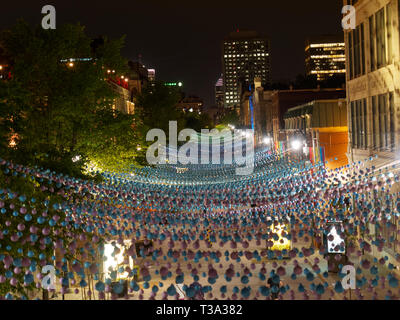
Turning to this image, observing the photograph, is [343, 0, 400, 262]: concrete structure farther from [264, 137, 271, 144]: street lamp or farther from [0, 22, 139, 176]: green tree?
[264, 137, 271, 144]: street lamp

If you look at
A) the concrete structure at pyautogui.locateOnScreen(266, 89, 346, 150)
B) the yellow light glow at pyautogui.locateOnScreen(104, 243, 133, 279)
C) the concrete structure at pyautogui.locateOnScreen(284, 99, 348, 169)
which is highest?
the concrete structure at pyautogui.locateOnScreen(266, 89, 346, 150)

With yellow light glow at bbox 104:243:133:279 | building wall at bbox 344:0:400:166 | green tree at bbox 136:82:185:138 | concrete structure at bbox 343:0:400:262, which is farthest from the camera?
green tree at bbox 136:82:185:138

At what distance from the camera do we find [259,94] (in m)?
94.8

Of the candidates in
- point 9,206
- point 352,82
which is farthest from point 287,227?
point 352,82

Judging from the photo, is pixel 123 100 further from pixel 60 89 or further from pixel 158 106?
pixel 60 89

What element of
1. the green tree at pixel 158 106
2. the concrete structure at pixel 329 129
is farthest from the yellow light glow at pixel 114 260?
the green tree at pixel 158 106

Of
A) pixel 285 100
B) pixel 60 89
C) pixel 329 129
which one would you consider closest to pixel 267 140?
pixel 285 100

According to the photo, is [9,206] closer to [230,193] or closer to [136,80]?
[230,193]

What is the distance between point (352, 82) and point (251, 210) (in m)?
12.5

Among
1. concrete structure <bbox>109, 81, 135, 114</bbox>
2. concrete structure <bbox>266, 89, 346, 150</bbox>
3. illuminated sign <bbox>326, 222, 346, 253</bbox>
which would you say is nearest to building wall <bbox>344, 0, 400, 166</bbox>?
illuminated sign <bbox>326, 222, 346, 253</bbox>

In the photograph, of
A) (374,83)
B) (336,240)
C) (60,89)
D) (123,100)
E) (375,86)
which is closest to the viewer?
(336,240)

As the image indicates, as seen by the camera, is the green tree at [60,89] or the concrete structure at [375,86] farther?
the green tree at [60,89]

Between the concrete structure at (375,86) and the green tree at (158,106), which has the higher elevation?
the green tree at (158,106)

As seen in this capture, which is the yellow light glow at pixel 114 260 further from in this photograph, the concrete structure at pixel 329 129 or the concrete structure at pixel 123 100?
the concrete structure at pixel 123 100
